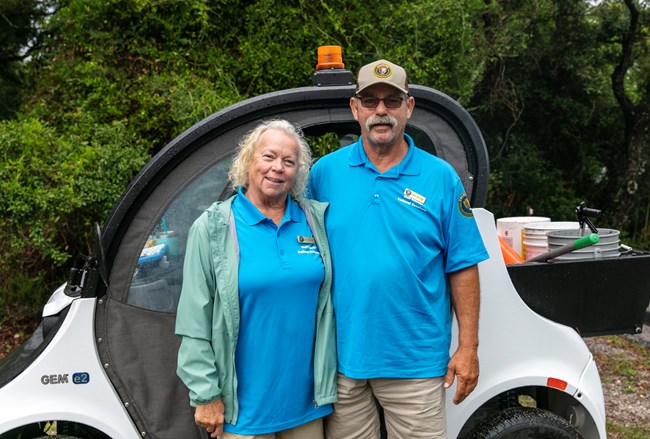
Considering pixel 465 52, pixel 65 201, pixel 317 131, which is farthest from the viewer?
pixel 465 52

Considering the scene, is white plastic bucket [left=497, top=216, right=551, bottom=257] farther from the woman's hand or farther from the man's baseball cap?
the woman's hand

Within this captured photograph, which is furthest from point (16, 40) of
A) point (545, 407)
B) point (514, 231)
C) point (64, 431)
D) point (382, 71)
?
point (545, 407)

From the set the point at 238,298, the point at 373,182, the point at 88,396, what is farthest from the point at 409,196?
the point at 88,396

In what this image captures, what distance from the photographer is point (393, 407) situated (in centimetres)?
241

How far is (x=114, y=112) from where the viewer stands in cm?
570

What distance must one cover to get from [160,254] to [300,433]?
837mm

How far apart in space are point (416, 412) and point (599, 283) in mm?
1056

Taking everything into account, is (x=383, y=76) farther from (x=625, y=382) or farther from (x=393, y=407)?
(x=625, y=382)

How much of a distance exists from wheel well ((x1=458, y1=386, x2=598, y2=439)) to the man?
0.58m

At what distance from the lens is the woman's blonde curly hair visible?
2.25 meters

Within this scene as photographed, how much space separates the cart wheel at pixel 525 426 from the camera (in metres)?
2.73

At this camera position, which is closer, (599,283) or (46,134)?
(599,283)

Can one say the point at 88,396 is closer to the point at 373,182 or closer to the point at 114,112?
the point at 373,182

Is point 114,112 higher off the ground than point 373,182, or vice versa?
point 114,112
